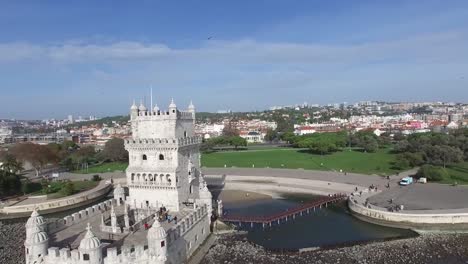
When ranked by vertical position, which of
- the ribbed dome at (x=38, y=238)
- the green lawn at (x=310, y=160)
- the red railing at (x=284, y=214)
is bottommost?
the red railing at (x=284, y=214)

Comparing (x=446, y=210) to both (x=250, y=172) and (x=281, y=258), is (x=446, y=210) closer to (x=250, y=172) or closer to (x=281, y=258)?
(x=281, y=258)

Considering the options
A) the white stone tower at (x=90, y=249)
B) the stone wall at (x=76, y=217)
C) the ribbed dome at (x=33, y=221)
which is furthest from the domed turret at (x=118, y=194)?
the white stone tower at (x=90, y=249)

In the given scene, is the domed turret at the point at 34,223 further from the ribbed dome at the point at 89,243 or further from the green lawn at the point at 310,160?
the green lawn at the point at 310,160

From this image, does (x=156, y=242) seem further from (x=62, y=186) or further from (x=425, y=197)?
(x=62, y=186)

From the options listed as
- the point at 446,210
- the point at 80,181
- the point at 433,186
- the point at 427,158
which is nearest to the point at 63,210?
the point at 80,181

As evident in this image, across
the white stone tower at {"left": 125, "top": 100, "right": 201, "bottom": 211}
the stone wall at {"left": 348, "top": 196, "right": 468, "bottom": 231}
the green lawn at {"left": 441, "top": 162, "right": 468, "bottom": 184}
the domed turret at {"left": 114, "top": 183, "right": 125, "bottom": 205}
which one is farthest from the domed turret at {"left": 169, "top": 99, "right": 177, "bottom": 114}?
the green lawn at {"left": 441, "top": 162, "right": 468, "bottom": 184}

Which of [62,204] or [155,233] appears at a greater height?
[155,233]

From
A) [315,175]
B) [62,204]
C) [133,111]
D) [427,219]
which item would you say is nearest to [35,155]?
[62,204]
